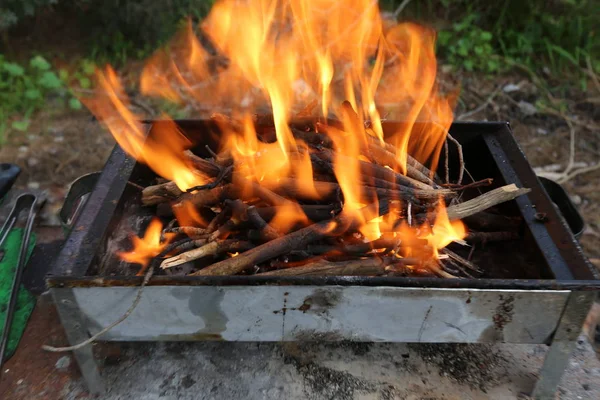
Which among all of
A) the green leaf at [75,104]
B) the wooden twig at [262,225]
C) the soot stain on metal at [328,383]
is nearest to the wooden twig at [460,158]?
the wooden twig at [262,225]

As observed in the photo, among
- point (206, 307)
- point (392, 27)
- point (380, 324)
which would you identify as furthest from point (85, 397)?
point (392, 27)

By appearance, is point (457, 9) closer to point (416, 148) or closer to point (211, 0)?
point (211, 0)

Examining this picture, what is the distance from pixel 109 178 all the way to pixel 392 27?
4.16 metres

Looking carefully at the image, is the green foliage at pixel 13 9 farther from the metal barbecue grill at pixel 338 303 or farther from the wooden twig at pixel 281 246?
the wooden twig at pixel 281 246

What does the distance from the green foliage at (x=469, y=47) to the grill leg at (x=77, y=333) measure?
15.7ft

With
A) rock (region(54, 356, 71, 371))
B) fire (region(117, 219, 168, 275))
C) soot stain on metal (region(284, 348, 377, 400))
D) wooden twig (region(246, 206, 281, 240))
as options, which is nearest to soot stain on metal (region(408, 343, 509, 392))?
soot stain on metal (region(284, 348, 377, 400))

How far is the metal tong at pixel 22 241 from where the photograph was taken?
2.63 metres

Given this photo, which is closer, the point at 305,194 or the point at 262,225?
the point at 262,225

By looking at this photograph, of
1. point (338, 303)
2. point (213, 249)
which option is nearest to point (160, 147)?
point (213, 249)

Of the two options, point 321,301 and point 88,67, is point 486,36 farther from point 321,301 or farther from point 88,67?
point 321,301

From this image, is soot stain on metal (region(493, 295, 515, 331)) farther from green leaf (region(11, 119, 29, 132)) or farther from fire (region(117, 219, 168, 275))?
green leaf (region(11, 119, 29, 132))

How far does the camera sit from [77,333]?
2.08m

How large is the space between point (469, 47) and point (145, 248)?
465 cm

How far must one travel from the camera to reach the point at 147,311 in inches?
80.3
